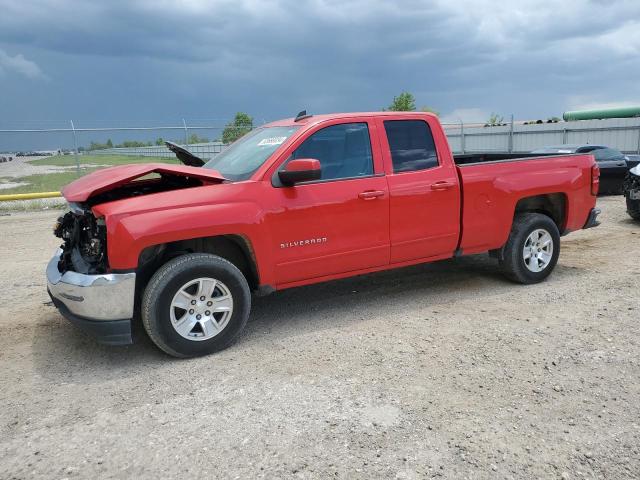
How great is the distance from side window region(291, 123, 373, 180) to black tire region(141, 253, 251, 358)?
1200 millimetres

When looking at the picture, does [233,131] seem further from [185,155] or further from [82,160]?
[185,155]

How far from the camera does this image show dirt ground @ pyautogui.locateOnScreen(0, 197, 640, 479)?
2.92 meters

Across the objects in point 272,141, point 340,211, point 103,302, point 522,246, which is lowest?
point 522,246

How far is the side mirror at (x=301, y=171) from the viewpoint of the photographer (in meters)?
4.34

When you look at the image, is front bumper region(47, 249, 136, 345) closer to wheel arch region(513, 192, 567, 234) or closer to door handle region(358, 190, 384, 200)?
door handle region(358, 190, 384, 200)

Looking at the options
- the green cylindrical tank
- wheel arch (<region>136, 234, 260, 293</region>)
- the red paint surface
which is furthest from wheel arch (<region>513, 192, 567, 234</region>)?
the green cylindrical tank

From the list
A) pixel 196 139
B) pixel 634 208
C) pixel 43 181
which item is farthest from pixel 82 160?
pixel 634 208

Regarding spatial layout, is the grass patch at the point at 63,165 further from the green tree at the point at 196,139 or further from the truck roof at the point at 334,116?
the truck roof at the point at 334,116

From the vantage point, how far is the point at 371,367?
13.2 feet

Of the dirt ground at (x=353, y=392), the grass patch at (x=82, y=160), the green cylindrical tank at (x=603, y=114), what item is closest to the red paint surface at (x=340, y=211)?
the dirt ground at (x=353, y=392)

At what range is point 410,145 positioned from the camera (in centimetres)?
527

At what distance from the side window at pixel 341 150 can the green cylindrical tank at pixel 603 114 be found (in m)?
35.5

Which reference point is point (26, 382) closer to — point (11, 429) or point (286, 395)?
point (11, 429)

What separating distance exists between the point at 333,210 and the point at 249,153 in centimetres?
103
